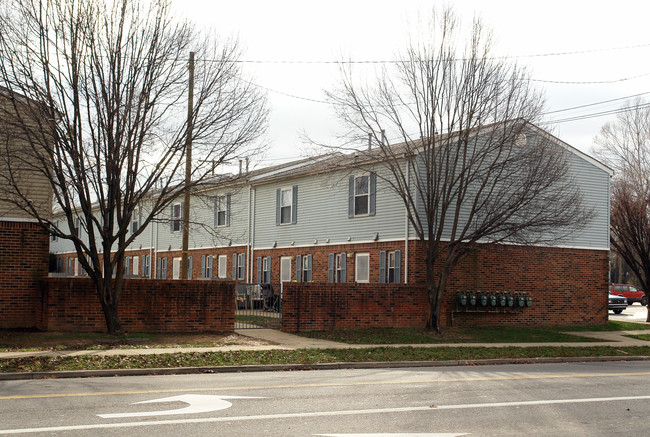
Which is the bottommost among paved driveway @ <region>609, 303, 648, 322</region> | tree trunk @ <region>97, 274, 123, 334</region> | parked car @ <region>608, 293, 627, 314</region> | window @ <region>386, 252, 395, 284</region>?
paved driveway @ <region>609, 303, 648, 322</region>

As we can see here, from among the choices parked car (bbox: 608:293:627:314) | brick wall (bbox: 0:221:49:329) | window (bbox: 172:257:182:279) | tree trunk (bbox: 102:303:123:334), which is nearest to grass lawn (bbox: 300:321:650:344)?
tree trunk (bbox: 102:303:123:334)

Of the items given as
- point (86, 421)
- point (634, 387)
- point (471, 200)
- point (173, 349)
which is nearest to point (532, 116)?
point (471, 200)

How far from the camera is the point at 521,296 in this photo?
90.1 feet

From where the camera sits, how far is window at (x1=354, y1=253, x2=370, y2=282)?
2762cm

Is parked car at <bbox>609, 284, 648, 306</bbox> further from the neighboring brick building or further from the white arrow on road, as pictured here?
the white arrow on road

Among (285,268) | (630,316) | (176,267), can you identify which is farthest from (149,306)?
(630,316)

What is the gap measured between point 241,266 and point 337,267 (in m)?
7.70

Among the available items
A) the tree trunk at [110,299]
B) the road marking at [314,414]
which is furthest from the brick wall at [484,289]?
the road marking at [314,414]

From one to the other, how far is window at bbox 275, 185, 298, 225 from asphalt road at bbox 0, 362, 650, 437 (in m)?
17.1

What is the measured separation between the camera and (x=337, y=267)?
2903 cm

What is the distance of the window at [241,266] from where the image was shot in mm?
35000

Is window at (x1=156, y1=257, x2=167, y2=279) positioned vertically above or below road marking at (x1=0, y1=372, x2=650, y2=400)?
above

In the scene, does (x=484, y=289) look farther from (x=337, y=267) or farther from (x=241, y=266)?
(x=241, y=266)

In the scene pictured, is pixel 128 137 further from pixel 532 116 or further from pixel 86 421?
pixel 532 116
